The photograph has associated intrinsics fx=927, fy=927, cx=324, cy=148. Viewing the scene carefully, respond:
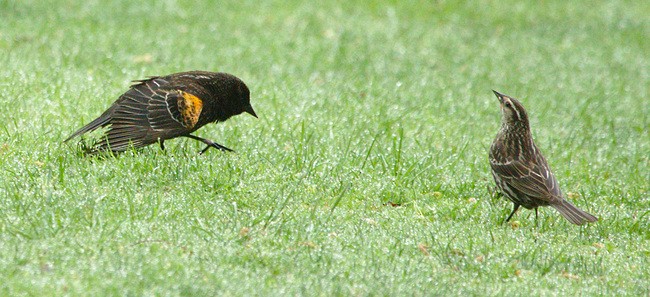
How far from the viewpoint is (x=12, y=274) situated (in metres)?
5.18

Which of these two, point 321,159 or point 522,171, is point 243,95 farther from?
point 522,171

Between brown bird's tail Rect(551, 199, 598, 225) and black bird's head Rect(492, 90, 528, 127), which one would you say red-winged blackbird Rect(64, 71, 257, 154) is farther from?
brown bird's tail Rect(551, 199, 598, 225)

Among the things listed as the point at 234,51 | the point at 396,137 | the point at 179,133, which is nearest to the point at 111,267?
the point at 179,133

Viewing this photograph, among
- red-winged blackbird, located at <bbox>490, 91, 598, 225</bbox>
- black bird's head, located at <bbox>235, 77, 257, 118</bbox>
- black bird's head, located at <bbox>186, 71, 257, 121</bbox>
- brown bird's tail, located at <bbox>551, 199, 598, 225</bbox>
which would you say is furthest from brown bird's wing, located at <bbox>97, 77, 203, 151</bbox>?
brown bird's tail, located at <bbox>551, 199, 598, 225</bbox>

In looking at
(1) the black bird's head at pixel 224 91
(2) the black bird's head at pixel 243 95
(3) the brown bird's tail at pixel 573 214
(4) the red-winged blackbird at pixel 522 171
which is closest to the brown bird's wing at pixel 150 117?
(1) the black bird's head at pixel 224 91

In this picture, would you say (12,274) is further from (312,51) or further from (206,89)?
(312,51)

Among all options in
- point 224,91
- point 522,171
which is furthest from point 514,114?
point 224,91

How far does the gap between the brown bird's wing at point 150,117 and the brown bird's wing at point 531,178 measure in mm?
2575

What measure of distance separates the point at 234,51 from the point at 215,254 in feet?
23.2

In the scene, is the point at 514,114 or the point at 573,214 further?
the point at 514,114

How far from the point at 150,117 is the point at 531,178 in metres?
3.12

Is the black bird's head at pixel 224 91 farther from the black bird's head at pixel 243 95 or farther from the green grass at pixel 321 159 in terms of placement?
the green grass at pixel 321 159

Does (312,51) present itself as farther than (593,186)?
Yes

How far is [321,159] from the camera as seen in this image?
8094 millimetres
